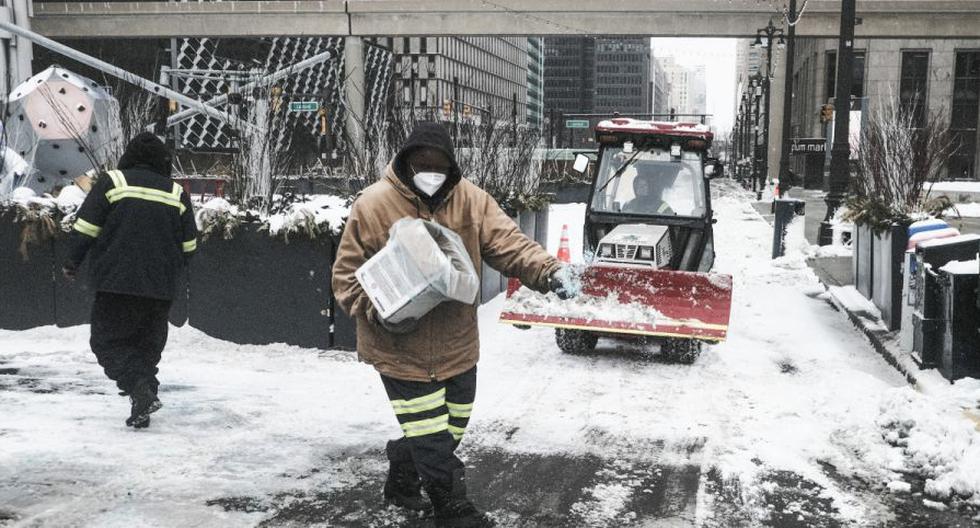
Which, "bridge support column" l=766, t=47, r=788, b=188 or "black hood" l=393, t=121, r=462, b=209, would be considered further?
"bridge support column" l=766, t=47, r=788, b=188

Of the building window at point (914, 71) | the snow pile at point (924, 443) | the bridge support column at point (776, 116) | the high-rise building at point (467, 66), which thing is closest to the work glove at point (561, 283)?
the snow pile at point (924, 443)

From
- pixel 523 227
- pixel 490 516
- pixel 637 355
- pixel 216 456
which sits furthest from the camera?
pixel 523 227

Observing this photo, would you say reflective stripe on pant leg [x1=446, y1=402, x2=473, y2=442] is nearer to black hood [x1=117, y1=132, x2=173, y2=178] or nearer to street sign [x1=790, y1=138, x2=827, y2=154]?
black hood [x1=117, y1=132, x2=173, y2=178]

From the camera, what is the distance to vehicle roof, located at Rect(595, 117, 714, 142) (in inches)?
393

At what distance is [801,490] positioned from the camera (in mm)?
5312

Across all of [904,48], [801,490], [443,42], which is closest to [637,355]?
[801,490]

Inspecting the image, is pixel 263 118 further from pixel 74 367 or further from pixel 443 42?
pixel 443 42

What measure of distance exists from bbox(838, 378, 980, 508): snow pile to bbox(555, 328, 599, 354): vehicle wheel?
3140mm

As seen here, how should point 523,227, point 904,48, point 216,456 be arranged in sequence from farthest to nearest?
1. point 904,48
2. point 523,227
3. point 216,456

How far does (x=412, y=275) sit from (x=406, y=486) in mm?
1331

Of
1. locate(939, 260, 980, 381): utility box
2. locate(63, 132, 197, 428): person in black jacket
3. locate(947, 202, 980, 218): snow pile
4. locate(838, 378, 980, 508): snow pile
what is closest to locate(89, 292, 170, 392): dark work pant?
locate(63, 132, 197, 428): person in black jacket

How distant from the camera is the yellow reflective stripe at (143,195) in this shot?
19.9 feet

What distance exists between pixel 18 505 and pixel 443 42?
128643 mm

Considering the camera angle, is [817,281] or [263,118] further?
[817,281]
